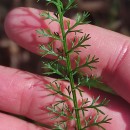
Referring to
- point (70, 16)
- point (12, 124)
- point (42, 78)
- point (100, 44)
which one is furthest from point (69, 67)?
point (70, 16)

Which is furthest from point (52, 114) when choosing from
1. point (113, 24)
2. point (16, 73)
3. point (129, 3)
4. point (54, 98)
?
point (129, 3)

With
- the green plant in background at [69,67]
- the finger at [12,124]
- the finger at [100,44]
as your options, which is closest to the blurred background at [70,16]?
the finger at [12,124]

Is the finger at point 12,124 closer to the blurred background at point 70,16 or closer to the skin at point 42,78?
the skin at point 42,78

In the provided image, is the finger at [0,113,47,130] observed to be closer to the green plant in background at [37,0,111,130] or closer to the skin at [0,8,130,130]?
the skin at [0,8,130,130]

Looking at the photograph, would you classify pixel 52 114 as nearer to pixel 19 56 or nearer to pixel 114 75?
pixel 114 75

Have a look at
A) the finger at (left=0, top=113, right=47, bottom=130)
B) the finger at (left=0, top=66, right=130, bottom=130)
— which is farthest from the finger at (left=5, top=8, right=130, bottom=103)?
the finger at (left=0, top=113, right=47, bottom=130)
